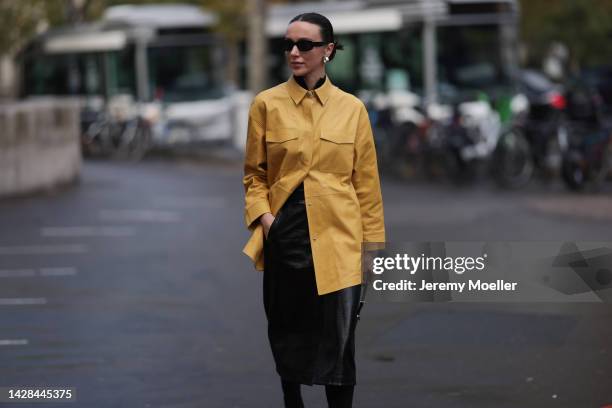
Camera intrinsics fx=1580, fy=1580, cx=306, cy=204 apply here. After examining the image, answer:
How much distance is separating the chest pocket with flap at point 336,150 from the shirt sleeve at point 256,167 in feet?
0.79

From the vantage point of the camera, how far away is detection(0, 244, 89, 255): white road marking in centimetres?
1459

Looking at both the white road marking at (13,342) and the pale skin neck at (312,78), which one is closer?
the pale skin neck at (312,78)

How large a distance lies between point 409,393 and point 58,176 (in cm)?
1502

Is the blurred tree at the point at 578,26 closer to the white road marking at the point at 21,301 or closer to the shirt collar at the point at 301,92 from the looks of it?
the white road marking at the point at 21,301

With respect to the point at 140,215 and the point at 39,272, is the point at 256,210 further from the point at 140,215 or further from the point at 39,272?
the point at 140,215

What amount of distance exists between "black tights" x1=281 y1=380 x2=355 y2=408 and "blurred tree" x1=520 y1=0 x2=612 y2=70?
35.5 m

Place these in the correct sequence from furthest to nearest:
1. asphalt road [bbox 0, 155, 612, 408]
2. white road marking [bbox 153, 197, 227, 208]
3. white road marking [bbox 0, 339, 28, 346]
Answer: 1. white road marking [bbox 153, 197, 227, 208]
2. white road marking [bbox 0, 339, 28, 346]
3. asphalt road [bbox 0, 155, 612, 408]

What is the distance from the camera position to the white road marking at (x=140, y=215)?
1767 centimetres

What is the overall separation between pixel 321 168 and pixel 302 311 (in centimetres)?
57

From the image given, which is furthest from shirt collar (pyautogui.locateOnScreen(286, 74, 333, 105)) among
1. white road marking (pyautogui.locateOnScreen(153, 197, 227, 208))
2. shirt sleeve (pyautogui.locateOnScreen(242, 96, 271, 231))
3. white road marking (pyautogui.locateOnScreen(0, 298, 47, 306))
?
white road marking (pyautogui.locateOnScreen(153, 197, 227, 208))

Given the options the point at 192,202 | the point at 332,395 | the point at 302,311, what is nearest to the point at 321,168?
the point at 302,311

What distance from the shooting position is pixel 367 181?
5.99m

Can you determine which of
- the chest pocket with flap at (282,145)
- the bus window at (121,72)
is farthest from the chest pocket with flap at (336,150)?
the bus window at (121,72)

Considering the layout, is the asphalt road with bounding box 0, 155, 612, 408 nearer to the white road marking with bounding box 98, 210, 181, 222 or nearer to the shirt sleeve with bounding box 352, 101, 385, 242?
the white road marking with bounding box 98, 210, 181, 222
